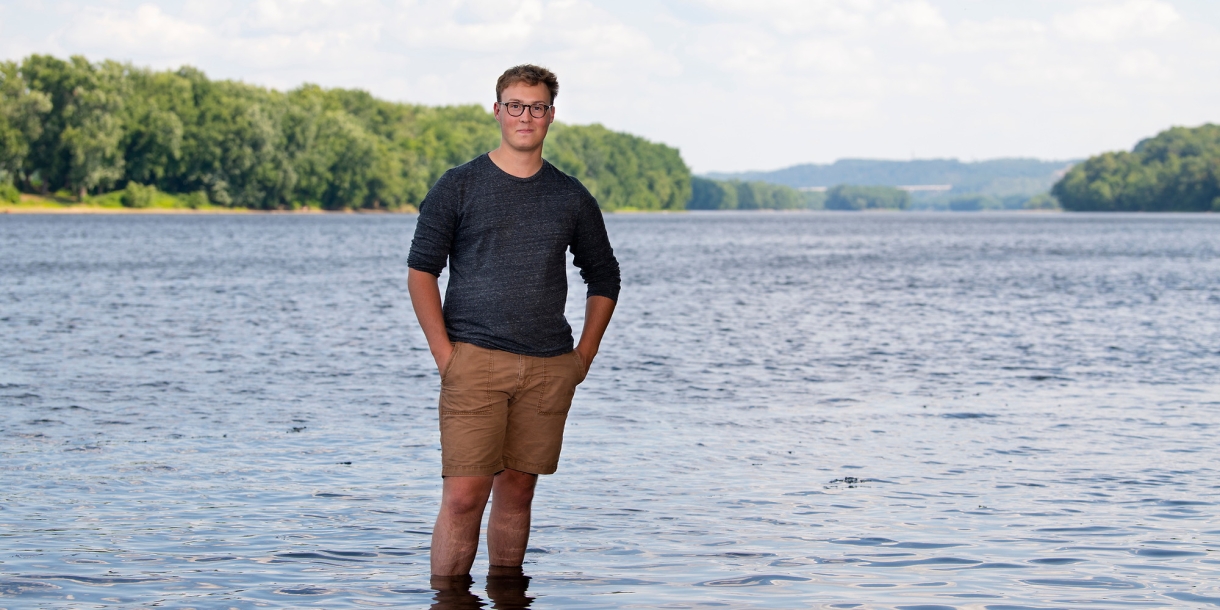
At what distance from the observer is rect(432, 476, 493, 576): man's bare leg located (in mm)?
6406

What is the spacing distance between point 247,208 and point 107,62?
2389 centimetres

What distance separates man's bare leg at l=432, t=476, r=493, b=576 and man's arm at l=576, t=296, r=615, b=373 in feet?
2.64

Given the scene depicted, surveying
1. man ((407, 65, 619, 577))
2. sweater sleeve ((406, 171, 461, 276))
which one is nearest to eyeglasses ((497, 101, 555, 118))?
man ((407, 65, 619, 577))

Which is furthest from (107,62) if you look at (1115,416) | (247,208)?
(1115,416)

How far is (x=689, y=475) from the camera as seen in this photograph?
11.5 m

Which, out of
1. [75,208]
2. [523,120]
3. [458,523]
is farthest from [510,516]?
[75,208]

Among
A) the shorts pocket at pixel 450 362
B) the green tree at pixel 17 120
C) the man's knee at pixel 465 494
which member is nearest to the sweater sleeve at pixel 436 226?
the shorts pocket at pixel 450 362

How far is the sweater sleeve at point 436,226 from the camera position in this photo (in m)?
5.98

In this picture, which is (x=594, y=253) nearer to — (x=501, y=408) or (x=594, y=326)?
(x=594, y=326)

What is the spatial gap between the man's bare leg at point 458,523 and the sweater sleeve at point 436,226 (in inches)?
44.4

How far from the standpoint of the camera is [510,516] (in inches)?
276

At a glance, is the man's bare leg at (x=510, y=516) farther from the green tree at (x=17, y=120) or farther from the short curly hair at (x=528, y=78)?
the green tree at (x=17, y=120)

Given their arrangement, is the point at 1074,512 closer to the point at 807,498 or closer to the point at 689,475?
the point at 807,498

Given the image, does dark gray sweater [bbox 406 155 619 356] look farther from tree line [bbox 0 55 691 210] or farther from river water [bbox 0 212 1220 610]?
tree line [bbox 0 55 691 210]
